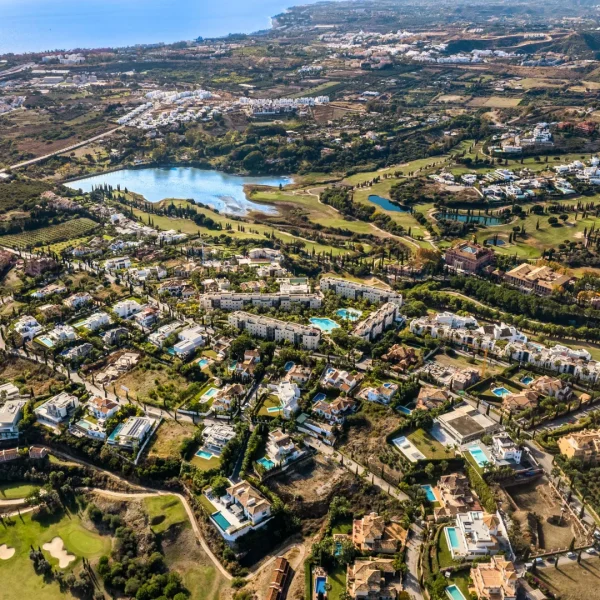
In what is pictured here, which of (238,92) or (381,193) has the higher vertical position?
(238,92)

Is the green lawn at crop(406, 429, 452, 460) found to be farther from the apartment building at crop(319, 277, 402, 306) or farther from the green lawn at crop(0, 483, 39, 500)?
the green lawn at crop(0, 483, 39, 500)

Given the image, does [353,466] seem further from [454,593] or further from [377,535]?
[454,593]

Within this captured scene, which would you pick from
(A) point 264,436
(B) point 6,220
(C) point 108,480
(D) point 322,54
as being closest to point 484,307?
(A) point 264,436

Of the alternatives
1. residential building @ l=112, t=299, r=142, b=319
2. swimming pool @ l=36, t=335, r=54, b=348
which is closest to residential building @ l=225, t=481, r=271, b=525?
swimming pool @ l=36, t=335, r=54, b=348

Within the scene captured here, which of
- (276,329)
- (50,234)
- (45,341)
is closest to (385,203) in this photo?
(276,329)

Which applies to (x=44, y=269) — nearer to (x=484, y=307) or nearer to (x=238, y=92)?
(x=484, y=307)

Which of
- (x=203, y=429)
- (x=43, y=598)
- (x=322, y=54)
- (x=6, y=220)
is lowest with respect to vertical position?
(x=43, y=598)

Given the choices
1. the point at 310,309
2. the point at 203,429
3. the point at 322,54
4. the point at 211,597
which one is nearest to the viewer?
the point at 211,597
